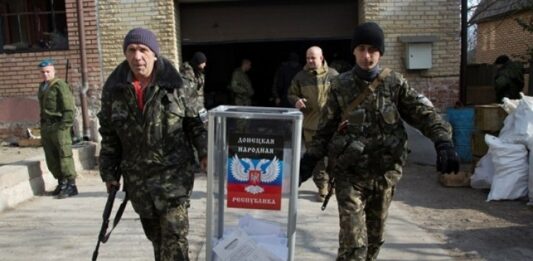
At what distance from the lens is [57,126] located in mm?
6566

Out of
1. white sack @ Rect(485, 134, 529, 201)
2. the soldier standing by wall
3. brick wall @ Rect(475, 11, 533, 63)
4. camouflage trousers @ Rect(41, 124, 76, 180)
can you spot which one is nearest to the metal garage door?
the soldier standing by wall

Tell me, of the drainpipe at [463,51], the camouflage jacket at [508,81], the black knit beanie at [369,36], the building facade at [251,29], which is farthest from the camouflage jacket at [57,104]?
the camouflage jacket at [508,81]

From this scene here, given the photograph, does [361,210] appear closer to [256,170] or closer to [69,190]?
[256,170]

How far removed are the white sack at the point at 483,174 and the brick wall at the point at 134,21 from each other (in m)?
4.89

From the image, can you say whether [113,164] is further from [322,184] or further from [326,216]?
[322,184]

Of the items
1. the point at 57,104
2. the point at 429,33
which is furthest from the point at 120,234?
the point at 429,33

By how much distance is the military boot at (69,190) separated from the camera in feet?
21.6

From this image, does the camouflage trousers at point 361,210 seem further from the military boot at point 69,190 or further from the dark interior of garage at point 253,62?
the dark interior of garage at point 253,62

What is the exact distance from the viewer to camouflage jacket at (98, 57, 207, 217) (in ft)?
10.5

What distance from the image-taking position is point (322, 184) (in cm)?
616

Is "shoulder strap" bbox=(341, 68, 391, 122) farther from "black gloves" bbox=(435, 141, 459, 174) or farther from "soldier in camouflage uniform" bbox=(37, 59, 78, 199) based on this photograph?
"soldier in camouflage uniform" bbox=(37, 59, 78, 199)

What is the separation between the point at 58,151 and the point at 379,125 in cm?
467

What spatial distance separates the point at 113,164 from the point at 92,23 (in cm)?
609

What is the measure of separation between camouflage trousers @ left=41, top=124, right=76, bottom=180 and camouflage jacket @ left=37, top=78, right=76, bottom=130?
0.09 metres
